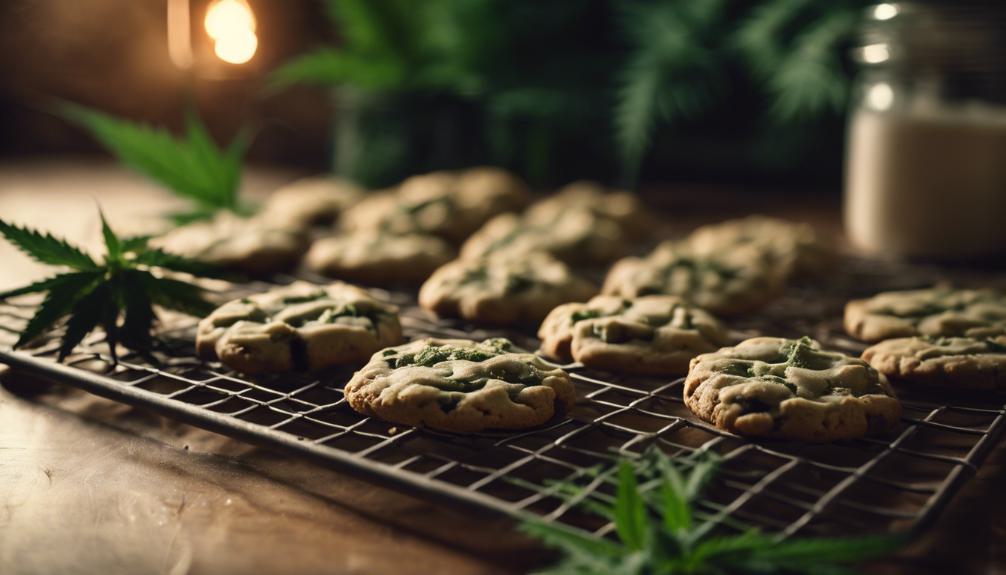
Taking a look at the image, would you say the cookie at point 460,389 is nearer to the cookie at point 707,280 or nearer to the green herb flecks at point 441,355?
the green herb flecks at point 441,355

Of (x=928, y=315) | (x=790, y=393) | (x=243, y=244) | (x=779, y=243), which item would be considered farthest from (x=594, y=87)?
(x=790, y=393)

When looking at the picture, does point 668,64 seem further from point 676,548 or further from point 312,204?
point 676,548

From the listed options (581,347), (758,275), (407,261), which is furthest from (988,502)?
(407,261)

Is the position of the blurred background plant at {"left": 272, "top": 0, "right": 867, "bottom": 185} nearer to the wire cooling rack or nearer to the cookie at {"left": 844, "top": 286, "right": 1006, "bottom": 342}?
the cookie at {"left": 844, "top": 286, "right": 1006, "bottom": 342}

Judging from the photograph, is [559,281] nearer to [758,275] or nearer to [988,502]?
[758,275]

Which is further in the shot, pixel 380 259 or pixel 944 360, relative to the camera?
pixel 380 259
